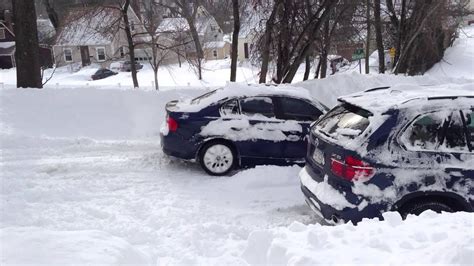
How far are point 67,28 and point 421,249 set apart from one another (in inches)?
836

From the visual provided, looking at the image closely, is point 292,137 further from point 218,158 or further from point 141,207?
point 141,207

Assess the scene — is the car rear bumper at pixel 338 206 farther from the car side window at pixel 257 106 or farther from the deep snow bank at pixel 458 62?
the deep snow bank at pixel 458 62

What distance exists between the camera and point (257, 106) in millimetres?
8023

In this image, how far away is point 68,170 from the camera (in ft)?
25.9

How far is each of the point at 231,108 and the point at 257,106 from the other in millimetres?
426

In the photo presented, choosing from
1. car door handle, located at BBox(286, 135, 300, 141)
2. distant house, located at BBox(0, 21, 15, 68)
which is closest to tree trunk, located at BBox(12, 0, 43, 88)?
car door handle, located at BBox(286, 135, 300, 141)

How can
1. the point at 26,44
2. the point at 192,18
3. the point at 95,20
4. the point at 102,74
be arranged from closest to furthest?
the point at 26,44 → the point at 95,20 → the point at 192,18 → the point at 102,74

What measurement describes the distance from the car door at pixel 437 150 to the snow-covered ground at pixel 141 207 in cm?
75

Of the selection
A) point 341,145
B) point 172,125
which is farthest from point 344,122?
point 172,125

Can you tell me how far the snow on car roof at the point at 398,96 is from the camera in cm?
517

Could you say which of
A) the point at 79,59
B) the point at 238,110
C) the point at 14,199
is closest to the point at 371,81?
the point at 238,110

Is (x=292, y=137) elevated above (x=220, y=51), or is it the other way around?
(x=292, y=137)

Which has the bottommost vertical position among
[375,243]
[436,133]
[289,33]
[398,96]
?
[375,243]

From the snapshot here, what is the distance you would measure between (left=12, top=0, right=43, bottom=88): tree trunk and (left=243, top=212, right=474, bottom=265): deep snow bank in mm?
10667
